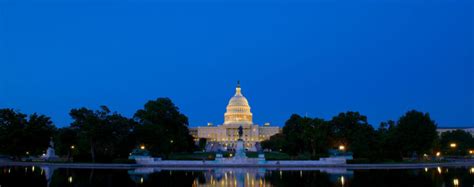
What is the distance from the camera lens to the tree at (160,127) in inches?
2707

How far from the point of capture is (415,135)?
2761 inches

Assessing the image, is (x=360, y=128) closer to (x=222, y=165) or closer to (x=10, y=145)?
(x=222, y=165)

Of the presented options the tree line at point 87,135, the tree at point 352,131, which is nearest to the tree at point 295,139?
the tree at point 352,131

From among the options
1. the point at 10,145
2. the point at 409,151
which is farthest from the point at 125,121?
the point at 409,151

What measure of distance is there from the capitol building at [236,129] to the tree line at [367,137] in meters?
91.0

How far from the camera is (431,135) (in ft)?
229

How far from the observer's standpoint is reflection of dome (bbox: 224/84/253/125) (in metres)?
183

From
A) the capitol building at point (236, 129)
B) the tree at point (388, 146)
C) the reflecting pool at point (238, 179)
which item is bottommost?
the reflecting pool at point (238, 179)

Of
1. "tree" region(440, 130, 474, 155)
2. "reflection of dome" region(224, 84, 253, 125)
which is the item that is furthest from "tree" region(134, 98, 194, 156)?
"reflection of dome" region(224, 84, 253, 125)

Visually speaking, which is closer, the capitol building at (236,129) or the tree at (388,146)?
the tree at (388,146)

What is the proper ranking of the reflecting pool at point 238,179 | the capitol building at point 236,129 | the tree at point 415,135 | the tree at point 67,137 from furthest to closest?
the capitol building at point 236,129 < the tree at point 415,135 < the tree at point 67,137 < the reflecting pool at point 238,179

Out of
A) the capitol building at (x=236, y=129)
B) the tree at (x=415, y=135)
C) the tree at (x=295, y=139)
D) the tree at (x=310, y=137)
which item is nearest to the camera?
the tree at (x=415, y=135)

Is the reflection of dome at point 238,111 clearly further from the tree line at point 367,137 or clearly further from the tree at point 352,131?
the tree at point 352,131

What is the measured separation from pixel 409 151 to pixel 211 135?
125m
